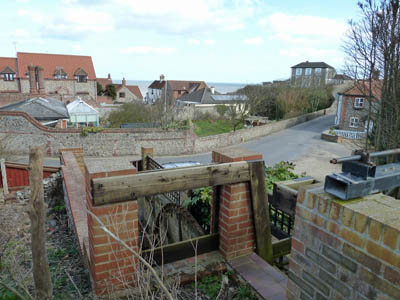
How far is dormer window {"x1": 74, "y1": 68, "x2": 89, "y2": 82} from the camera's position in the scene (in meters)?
45.5

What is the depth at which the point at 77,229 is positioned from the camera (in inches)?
177

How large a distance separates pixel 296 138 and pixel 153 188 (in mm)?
27698

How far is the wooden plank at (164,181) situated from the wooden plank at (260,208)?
0.13m

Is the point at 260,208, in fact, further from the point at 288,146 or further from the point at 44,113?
the point at 44,113

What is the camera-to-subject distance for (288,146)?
25094 mm

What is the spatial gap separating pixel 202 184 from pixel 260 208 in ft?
2.95

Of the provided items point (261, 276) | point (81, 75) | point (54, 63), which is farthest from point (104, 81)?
point (261, 276)

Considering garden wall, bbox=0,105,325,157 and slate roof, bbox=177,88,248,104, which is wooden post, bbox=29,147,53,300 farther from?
slate roof, bbox=177,88,248,104

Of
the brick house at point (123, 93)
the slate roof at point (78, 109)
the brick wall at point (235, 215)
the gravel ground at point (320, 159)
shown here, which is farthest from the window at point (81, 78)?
the brick wall at point (235, 215)

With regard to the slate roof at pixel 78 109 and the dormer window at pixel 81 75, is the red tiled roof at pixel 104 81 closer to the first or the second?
the dormer window at pixel 81 75

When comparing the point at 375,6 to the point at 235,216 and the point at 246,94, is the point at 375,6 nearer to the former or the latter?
the point at 235,216

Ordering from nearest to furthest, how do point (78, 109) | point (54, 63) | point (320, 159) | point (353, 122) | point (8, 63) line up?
point (320, 159) → point (78, 109) → point (353, 122) → point (8, 63) → point (54, 63)

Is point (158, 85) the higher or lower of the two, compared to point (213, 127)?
higher

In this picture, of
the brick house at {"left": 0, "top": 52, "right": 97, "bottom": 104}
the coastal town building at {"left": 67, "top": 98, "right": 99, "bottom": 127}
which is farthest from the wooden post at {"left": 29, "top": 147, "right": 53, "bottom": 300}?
the brick house at {"left": 0, "top": 52, "right": 97, "bottom": 104}
